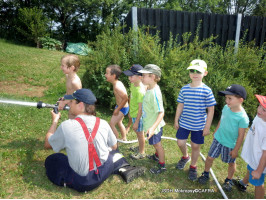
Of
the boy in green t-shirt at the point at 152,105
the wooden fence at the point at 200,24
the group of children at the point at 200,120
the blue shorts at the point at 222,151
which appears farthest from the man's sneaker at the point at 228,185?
the wooden fence at the point at 200,24

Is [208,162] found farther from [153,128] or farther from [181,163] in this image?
[153,128]

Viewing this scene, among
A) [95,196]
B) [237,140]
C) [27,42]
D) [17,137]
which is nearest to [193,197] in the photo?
[237,140]

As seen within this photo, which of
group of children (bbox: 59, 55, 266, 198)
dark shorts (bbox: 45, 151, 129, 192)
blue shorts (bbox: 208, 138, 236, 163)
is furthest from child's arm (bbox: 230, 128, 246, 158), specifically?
dark shorts (bbox: 45, 151, 129, 192)

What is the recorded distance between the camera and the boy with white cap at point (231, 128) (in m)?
3.03

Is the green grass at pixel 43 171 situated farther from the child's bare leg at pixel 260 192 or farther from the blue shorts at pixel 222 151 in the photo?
the blue shorts at pixel 222 151

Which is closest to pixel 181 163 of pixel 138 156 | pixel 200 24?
pixel 138 156

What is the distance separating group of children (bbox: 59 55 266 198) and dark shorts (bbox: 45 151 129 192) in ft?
3.06

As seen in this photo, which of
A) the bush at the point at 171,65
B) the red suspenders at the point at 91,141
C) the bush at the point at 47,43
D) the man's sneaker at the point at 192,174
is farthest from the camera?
the bush at the point at 47,43

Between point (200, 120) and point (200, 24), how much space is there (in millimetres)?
5951

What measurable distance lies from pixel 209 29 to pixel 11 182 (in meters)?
8.41

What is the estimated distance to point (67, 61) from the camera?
3.95 meters

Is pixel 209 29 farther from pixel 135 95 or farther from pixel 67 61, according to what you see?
pixel 67 61

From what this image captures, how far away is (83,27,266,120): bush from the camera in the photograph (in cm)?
625

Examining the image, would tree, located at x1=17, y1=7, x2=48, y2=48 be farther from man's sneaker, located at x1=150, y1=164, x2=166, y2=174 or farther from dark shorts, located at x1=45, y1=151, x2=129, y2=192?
man's sneaker, located at x1=150, y1=164, x2=166, y2=174
